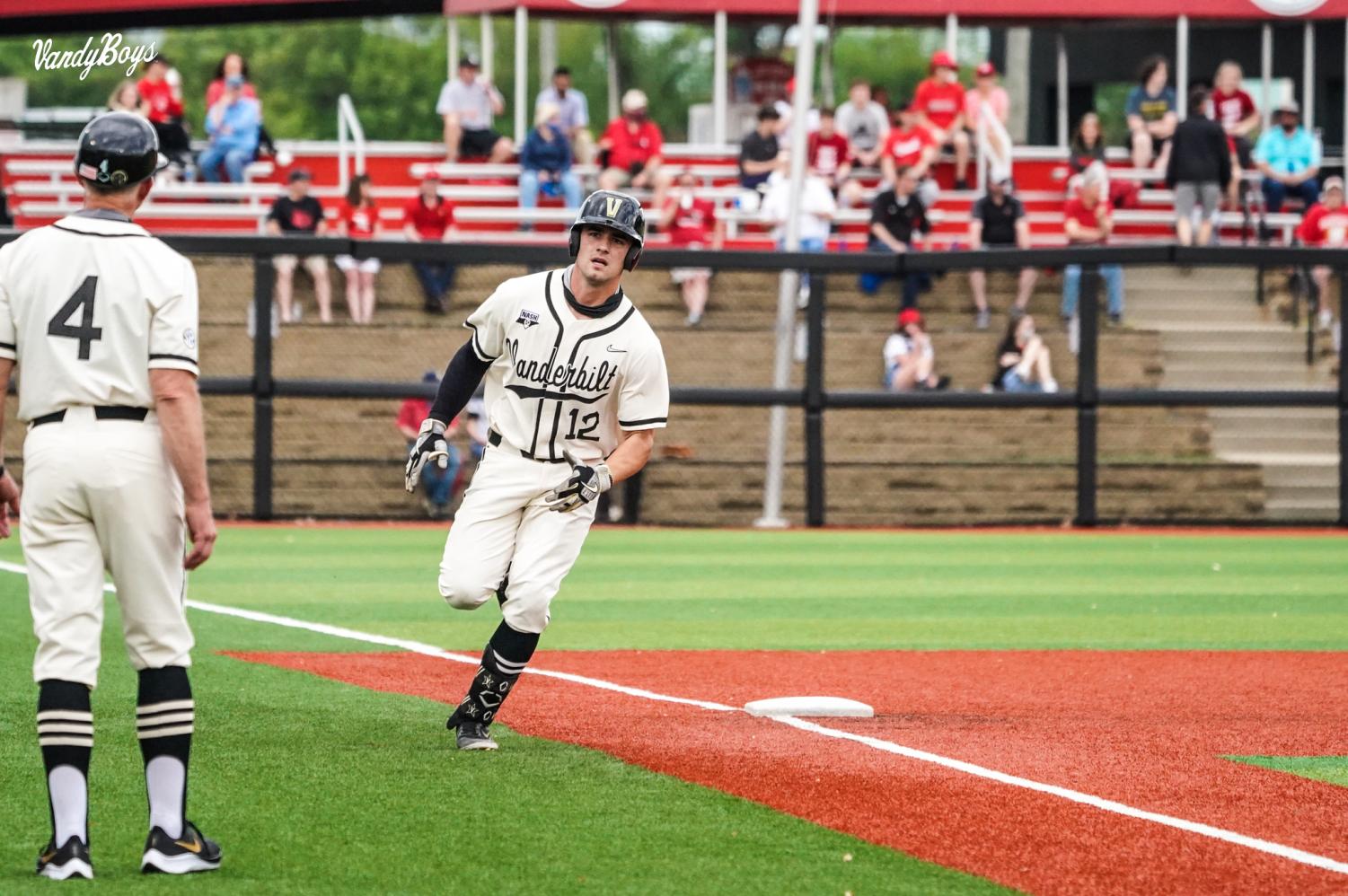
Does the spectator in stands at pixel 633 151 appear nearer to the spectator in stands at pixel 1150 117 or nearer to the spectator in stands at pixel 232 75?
the spectator in stands at pixel 232 75

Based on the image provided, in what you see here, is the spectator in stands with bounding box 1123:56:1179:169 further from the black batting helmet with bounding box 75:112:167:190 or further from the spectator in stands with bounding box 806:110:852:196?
the black batting helmet with bounding box 75:112:167:190

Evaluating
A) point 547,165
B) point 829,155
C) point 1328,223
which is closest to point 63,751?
point 547,165

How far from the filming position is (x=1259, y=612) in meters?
12.0

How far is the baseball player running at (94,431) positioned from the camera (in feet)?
15.3

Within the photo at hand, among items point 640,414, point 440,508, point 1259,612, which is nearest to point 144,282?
point 640,414

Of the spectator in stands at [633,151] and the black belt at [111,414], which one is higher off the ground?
the spectator in stands at [633,151]

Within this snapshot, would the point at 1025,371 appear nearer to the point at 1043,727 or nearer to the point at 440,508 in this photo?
the point at 440,508

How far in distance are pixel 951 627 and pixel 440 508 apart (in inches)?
303

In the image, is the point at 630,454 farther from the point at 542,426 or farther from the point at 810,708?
the point at 810,708

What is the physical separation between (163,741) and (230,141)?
725 inches

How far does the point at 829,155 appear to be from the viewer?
2214 cm

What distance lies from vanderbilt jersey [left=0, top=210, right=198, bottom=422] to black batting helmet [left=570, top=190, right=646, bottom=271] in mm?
2222

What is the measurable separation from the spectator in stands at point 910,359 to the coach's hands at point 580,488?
38.6 ft

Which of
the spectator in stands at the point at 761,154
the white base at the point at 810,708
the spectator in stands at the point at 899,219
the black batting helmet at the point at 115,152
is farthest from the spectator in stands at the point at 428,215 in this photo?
the black batting helmet at the point at 115,152
